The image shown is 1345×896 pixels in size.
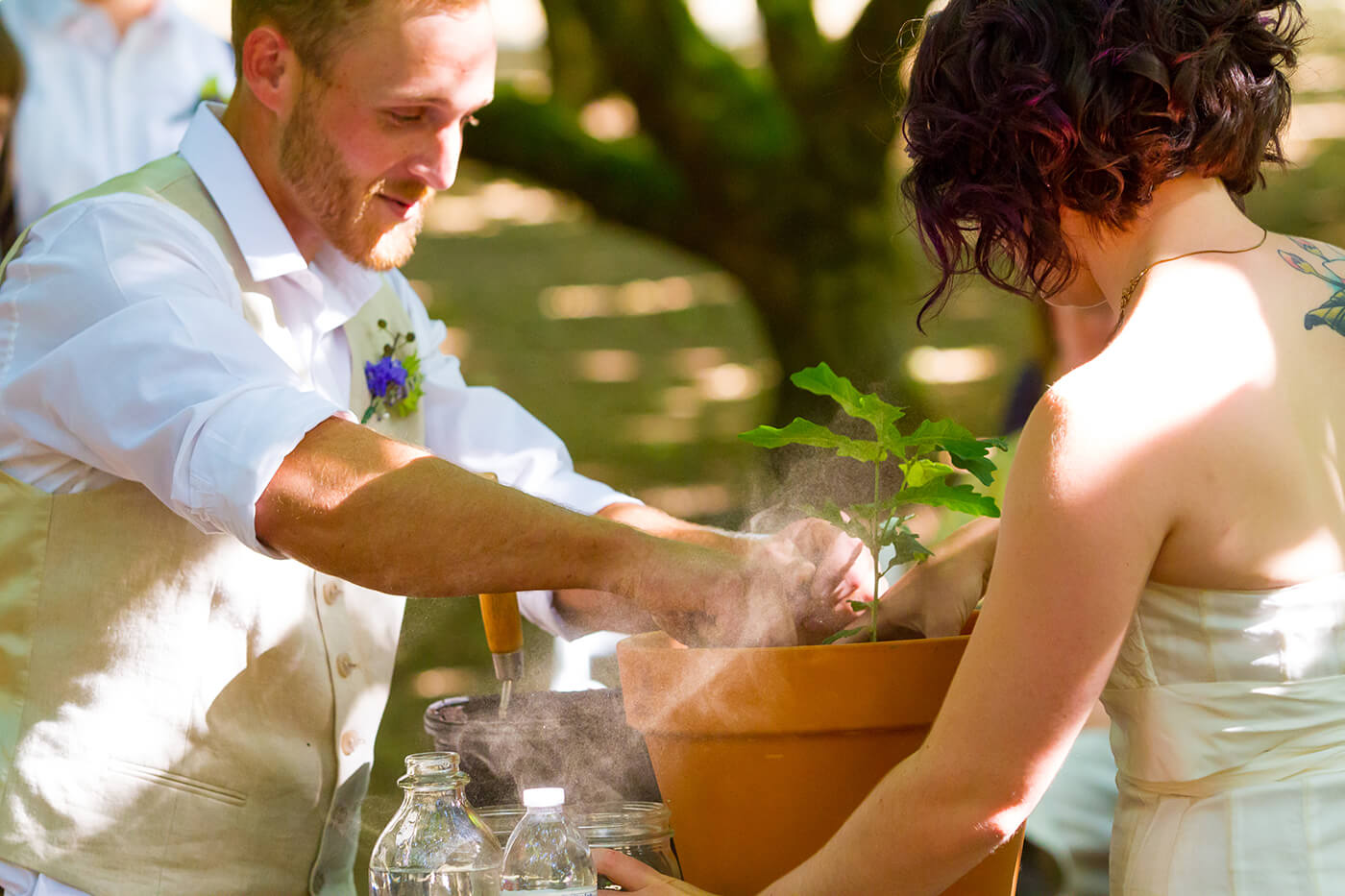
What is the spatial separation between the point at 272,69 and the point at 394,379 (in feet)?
1.52

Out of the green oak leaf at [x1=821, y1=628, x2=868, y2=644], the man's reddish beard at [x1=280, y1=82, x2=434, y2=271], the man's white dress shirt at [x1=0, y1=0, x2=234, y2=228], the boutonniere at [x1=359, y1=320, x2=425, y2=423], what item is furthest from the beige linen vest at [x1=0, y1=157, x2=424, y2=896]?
the man's white dress shirt at [x1=0, y1=0, x2=234, y2=228]

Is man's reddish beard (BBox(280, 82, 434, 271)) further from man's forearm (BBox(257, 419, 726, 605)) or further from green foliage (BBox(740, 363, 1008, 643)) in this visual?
green foliage (BBox(740, 363, 1008, 643))

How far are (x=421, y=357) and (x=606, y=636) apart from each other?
1.74ft

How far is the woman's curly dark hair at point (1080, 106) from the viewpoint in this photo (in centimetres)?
120

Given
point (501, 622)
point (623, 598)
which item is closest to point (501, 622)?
point (501, 622)

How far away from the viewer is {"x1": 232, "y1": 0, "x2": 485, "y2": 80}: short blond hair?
5.81ft

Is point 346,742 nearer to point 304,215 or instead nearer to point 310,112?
point 304,215

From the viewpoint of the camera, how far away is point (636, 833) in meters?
1.27

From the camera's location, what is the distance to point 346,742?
1752 millimetres

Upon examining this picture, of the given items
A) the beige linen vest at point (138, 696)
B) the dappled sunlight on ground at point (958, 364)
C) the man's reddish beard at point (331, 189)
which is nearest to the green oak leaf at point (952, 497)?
the beige linen vest at point (138, 696)

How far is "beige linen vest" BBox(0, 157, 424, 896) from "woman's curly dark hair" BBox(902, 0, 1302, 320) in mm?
946

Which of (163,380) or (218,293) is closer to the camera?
(163,380)

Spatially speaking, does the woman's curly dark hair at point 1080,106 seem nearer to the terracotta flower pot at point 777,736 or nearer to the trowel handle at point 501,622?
the terracotta flower pot at point 777,736

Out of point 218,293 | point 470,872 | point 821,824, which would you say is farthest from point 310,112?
point 821,824
